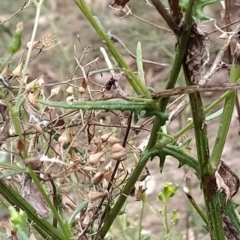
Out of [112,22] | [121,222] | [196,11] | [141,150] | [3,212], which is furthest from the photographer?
[112,22]

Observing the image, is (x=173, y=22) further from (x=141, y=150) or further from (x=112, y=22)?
(x=112, y=22)

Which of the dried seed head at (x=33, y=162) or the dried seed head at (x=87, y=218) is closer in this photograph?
the dried seed head at (x=33, y=162)

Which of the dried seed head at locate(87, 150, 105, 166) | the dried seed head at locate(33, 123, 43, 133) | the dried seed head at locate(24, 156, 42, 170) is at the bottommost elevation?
the dried seed head at locate(87, 150, 105, 166)

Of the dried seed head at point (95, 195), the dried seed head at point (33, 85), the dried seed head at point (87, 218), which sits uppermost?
the dried seed head at point (33, 85)

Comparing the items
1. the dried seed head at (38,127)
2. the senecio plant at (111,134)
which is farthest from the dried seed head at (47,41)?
the dried seed head at (38,127)

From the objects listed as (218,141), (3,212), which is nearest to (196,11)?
(218,141)

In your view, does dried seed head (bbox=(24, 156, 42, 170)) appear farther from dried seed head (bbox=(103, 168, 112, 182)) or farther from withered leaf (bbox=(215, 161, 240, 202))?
withered leaf (bbox=(215, 161, 240, 202))

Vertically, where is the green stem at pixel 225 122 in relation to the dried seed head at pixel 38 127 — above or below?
below

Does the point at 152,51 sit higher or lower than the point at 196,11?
lower

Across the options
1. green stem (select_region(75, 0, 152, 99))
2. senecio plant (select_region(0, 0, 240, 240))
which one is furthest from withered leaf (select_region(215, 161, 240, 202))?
green stem (select_region(75, 0, 152, 99))

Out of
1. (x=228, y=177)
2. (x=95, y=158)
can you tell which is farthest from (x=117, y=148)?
(x=228, y=177)

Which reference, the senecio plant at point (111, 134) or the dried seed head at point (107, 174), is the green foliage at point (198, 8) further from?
the dried seed head at point (107, 174)
